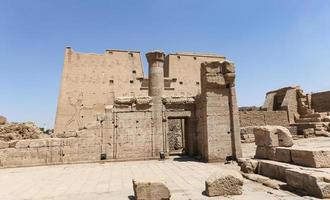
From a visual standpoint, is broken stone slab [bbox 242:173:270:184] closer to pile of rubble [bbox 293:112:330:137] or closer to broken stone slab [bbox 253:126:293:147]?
broken stone slab [bbox 253:126:293:147]

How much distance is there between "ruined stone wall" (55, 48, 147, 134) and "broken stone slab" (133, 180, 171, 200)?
60.8ft

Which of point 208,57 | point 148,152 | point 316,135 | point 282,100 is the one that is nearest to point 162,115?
point 148,152

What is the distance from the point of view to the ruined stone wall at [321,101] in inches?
965

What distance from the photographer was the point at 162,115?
13.4 metres

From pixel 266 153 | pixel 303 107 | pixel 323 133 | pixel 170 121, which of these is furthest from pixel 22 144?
pixel 303 107

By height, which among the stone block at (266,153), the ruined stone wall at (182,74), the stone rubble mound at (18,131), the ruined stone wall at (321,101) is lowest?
the stone block at (266,153)

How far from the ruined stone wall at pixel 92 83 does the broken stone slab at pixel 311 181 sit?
63.2 ft

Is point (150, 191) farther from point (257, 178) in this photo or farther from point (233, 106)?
point (233, 106)

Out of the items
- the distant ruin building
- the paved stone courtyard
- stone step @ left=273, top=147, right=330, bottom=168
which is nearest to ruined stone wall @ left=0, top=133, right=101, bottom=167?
the distant ruin building

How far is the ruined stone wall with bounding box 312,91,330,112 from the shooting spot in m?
24.5

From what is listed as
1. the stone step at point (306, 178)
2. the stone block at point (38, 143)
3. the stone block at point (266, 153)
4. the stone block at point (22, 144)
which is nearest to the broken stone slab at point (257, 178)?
the stone step at point (306, 178)

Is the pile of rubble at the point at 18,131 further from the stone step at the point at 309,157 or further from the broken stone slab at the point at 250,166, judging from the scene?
the stone step at the point at 309,157

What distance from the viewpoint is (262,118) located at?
2091 cm

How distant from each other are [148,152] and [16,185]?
6.51 metres
